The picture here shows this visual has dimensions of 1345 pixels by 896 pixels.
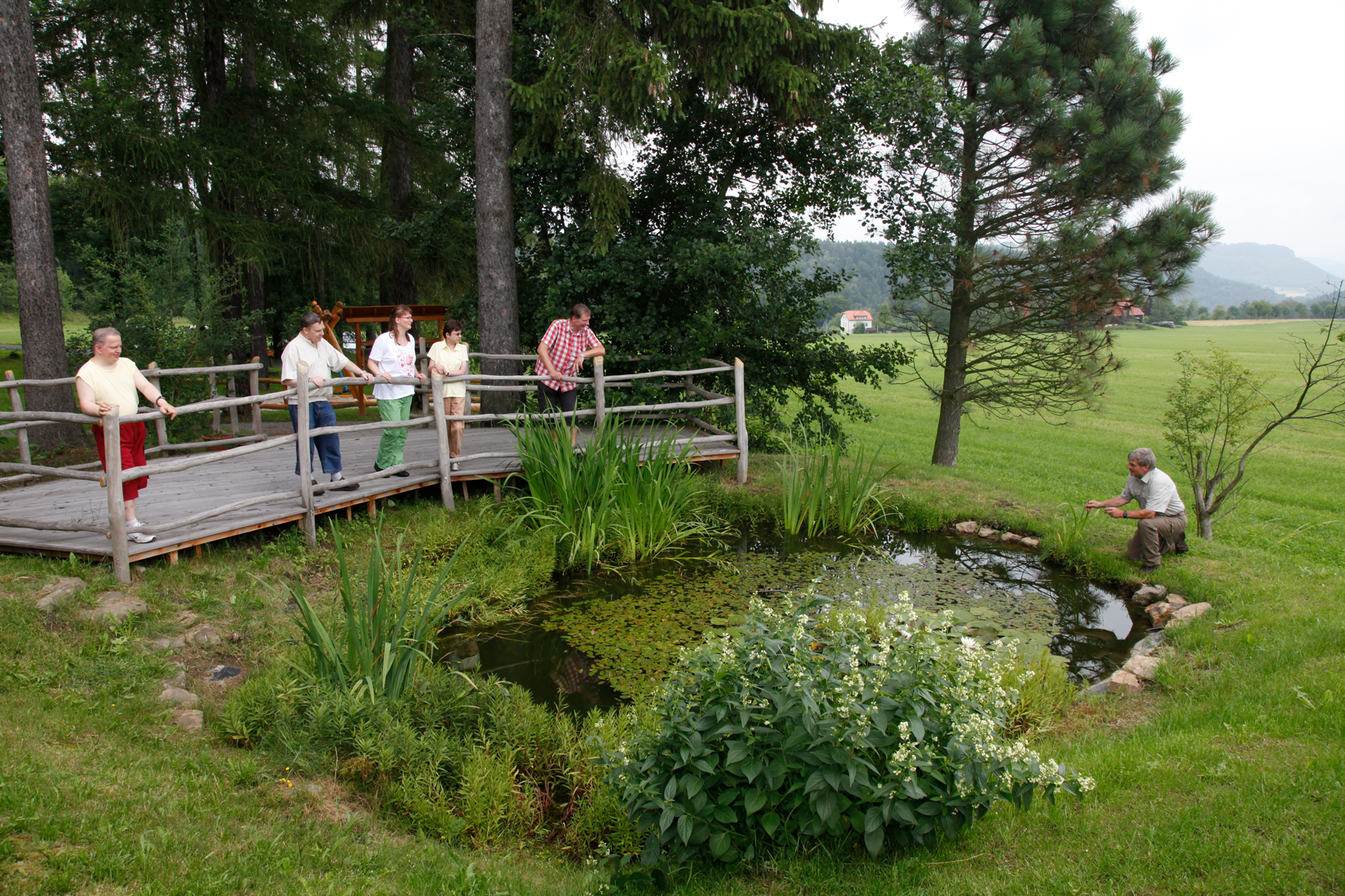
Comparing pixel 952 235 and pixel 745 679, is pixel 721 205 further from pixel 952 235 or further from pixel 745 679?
pixel 745 679

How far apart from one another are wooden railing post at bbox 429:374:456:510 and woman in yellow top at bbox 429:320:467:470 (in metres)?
0.11

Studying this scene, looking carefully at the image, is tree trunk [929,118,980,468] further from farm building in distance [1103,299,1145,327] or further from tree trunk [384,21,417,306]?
tree trunk [384,21,417,306]

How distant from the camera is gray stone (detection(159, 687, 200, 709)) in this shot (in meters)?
4.42

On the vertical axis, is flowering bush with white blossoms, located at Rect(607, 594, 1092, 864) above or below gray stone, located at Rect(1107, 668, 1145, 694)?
above

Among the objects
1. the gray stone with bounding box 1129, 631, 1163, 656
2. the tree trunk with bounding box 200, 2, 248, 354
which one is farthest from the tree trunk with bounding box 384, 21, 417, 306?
the gray stone with bounding box 1129, 631, 1163, 656

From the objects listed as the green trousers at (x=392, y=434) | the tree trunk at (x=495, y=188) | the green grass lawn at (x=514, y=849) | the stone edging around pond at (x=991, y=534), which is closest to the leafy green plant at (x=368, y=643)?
the green grass lawn at (x=514, y=849)

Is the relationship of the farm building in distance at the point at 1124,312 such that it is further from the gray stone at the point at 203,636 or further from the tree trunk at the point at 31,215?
the tree trunk at the point at 31,215

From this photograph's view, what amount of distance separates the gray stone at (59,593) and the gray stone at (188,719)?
54.3 inches

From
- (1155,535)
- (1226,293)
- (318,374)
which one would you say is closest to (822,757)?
(1155,535)

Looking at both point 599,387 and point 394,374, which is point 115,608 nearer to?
point 394,374

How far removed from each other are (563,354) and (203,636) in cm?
452

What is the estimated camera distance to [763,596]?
677cm

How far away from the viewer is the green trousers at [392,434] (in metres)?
7.62

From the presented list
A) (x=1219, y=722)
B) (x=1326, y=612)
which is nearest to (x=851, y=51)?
(x=1326, y=612)
